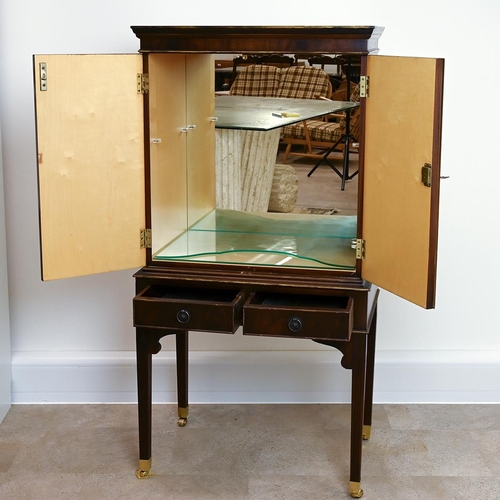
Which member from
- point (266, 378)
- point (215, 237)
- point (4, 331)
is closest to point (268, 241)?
point (215, 237)

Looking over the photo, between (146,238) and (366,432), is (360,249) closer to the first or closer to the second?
(146,238)

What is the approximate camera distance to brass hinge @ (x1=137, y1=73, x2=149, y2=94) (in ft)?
8.73

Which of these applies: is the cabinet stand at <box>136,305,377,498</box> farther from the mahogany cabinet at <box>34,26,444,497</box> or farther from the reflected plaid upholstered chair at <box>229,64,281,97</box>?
the reflected plaid upholstered chair at <box>229,64,281,97</box>

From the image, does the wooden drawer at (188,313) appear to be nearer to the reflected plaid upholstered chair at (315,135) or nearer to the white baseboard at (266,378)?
the reflected plaid upholstered chair at (315,135)

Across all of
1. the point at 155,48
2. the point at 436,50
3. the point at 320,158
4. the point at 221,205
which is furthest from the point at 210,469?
the point at 436,50

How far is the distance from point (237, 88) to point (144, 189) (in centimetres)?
49

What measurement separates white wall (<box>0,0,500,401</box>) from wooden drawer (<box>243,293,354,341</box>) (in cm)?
89

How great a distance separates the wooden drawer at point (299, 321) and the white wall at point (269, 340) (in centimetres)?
89

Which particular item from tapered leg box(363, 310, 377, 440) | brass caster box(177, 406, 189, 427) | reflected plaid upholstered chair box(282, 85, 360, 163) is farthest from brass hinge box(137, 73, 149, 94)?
brass caster box(177, 406, 189, 427)

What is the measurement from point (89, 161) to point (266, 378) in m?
1.25

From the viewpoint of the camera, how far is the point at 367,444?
320 cm

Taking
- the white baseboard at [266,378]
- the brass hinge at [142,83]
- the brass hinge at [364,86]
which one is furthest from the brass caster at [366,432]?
the brass hinge at [142,83]

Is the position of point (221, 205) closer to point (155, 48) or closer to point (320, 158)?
point (320, 158)

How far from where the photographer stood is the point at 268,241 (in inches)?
116
